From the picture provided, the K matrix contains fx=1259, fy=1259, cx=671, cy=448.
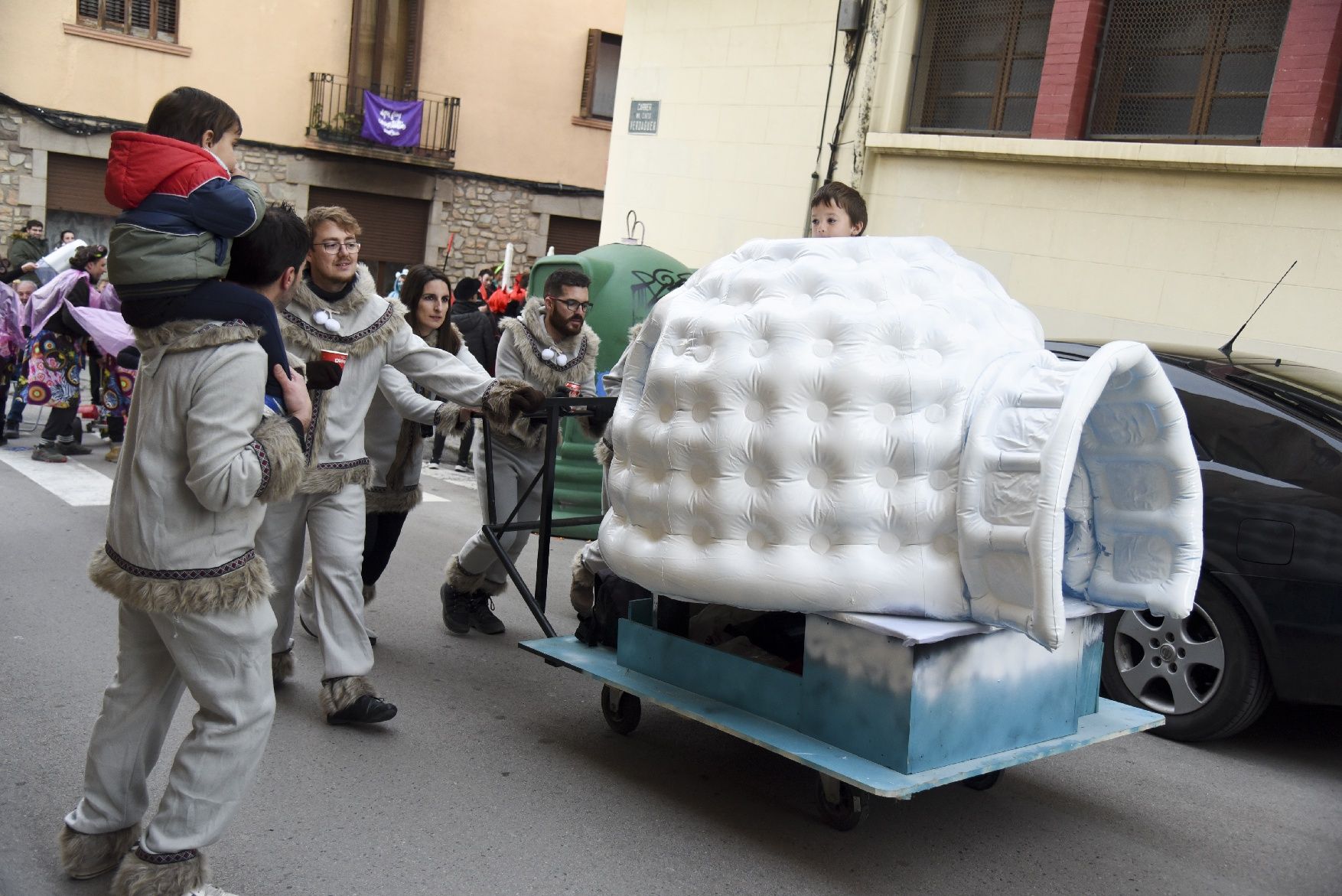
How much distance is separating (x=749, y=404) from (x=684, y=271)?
6.12 metres

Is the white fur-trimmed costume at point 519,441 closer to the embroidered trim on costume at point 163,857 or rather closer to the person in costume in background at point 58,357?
the embroidered trim on costume at point 163,857

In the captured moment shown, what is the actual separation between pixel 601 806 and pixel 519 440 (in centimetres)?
220

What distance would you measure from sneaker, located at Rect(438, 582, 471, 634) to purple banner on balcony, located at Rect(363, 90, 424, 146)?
18.8 m

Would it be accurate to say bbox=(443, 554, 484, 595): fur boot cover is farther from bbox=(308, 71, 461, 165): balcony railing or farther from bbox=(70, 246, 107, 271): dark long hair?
bbox=(308, 71, 461, 165): balcony railing

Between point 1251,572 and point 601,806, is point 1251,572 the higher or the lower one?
the higher one

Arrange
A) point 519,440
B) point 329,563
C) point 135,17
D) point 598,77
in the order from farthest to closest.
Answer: point 598,77, point 135,17, point 519,440, point 329,563

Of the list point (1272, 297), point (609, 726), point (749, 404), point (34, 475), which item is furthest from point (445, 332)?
point (1272, 297)

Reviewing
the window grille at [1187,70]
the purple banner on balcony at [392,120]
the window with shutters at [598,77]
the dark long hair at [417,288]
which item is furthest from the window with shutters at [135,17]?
the dark long hair at [417,288]

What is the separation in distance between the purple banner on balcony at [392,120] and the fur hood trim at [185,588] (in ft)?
70.1

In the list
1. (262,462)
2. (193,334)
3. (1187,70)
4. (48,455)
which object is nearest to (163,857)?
(262,462)

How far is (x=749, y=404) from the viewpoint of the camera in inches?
157

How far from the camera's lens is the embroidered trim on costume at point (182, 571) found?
315 cm

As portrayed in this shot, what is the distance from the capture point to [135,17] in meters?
21.3

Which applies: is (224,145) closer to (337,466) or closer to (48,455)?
(337,466)
